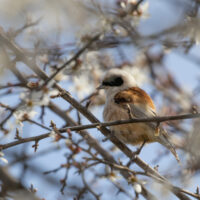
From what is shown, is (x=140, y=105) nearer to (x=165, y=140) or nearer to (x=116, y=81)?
(x=165, y=140)

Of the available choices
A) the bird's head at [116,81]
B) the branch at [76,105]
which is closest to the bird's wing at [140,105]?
the bird's head at [116,81]

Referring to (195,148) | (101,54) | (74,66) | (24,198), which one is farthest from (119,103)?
(24,198)

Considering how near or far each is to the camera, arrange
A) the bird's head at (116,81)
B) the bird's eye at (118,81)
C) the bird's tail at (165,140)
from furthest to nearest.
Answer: the bird's eye at (118,81) < the bird's head at (116,81) < the bird's tail at (165,140)

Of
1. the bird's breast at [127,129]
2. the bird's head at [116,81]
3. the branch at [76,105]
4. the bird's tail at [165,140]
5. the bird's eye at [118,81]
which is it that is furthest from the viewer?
the bird's eye at [118,81]

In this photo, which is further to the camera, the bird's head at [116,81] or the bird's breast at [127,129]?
the bird's head at [116,81]

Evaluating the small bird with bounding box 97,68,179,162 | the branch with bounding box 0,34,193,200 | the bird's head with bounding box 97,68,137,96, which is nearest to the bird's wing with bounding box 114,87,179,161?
the small bird with bounding box 97,68,179,162

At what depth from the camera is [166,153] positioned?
16.0 feet

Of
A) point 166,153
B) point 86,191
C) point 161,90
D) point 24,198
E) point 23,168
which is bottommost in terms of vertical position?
point 24,198

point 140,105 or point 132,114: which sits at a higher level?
point 140,105

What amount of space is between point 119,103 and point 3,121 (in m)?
1.56

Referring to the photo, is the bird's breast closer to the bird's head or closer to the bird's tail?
the bird's tail

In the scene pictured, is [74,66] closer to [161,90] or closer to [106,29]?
[106,29]

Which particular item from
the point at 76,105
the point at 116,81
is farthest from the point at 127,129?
the point at 116,81

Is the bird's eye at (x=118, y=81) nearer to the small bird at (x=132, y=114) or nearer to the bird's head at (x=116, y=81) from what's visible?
the bird's head at (x=116, y=81)
